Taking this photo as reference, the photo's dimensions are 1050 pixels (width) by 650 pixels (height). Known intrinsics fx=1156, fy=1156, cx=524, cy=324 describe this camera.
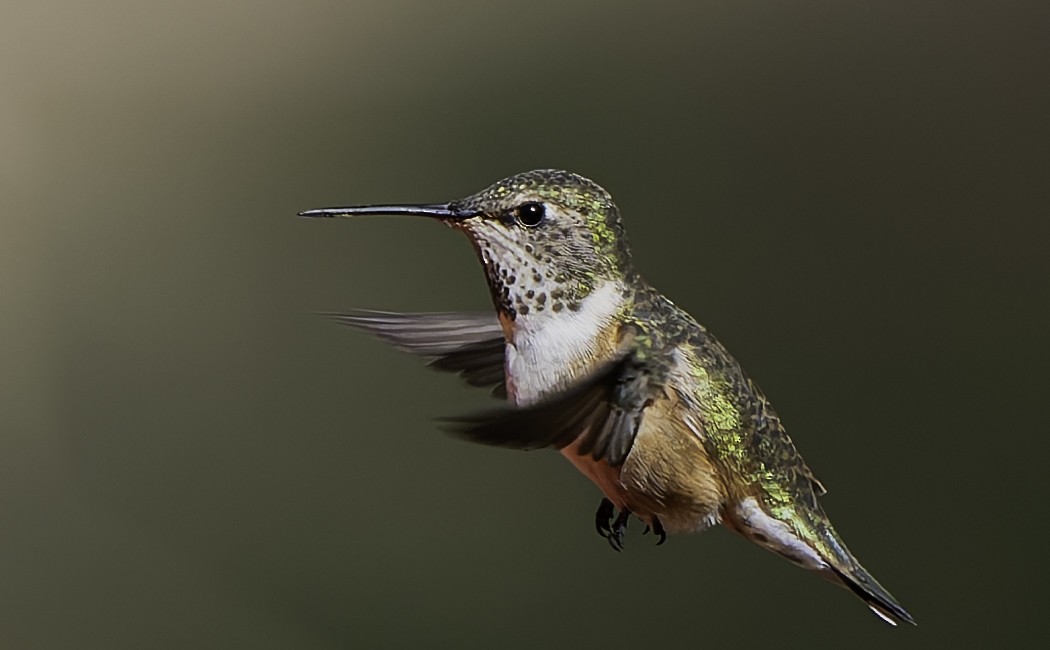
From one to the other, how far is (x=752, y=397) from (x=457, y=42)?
1647 mm

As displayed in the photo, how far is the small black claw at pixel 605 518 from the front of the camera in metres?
0.80

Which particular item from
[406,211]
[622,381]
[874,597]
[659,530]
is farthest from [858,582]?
[406,211]

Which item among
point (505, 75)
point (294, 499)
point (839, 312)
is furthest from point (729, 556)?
point (505, 75)

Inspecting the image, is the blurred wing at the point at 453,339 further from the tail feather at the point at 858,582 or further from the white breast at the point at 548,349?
the tail feather at the point at 858,582

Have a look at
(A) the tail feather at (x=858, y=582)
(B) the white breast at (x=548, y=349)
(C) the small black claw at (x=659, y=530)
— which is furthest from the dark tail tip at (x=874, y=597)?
(B) the white breast at (x=548, y=349)

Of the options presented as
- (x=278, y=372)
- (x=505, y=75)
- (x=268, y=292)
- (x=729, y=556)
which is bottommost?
(x=729, y=556)

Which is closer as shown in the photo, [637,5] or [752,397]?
[752,397]

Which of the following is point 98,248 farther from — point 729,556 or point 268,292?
point 729,556

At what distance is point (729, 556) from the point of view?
2.20 m

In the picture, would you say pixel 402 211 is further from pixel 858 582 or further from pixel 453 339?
pixel 858 582

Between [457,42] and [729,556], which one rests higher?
[457,42]

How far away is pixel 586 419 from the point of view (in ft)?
2.05

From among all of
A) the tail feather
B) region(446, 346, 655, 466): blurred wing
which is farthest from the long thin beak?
the tail feather

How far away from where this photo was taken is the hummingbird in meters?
0.67
